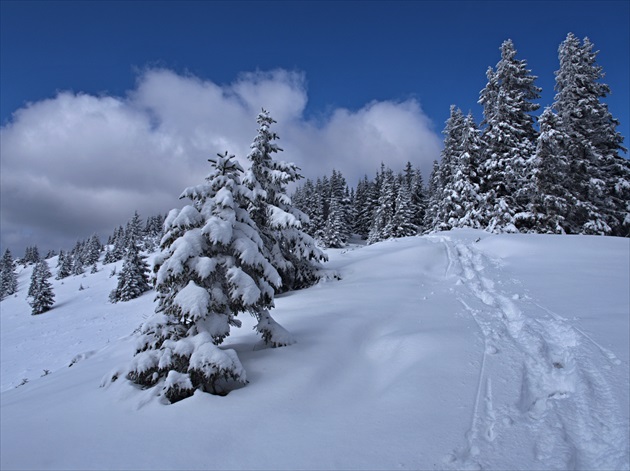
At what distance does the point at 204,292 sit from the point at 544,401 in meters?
5.22

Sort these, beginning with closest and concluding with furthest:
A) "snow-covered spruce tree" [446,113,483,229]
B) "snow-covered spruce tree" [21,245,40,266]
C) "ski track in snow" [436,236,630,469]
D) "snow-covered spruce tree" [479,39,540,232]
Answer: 1. "ski track in snow" [436,236,630,469]
2. "snow-covered spruce tree" [479,39,540,232]
3. "snow-covered spruce tree" [446,113,483,229]
4. "snow-covered spruce tree" [21,245,40,266]

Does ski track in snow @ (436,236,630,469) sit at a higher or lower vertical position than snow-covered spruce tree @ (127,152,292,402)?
lower

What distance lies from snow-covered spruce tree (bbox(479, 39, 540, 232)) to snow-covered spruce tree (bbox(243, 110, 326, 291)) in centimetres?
1613

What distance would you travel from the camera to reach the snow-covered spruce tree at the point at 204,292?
5.39 m

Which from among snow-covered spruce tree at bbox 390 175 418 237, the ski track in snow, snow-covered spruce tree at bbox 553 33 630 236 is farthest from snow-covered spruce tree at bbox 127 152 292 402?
snow-covered spruce tree at bbox 390 175 418 237

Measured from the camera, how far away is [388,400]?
494cm

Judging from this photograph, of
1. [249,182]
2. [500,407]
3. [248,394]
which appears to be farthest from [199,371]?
[249,182]

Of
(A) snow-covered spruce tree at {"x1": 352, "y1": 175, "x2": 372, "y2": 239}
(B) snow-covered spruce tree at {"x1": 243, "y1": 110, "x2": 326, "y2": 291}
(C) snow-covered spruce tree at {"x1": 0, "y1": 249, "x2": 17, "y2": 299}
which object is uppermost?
(A) snow-covered spruce tree at {"x1": 352, "y1": 175, "x2": 372, "y2": 239}

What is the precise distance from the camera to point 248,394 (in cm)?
535

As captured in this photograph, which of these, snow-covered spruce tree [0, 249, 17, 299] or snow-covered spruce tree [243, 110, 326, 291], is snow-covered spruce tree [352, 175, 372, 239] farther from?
snow-covered spruce tree [0, 249, 17, 299]

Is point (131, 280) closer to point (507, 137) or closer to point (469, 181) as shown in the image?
point (469, 181)

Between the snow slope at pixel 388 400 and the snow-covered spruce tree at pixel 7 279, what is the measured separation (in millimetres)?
78649

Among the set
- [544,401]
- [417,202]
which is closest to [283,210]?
[544,401]

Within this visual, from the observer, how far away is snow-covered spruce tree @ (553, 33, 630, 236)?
74.9 feet
